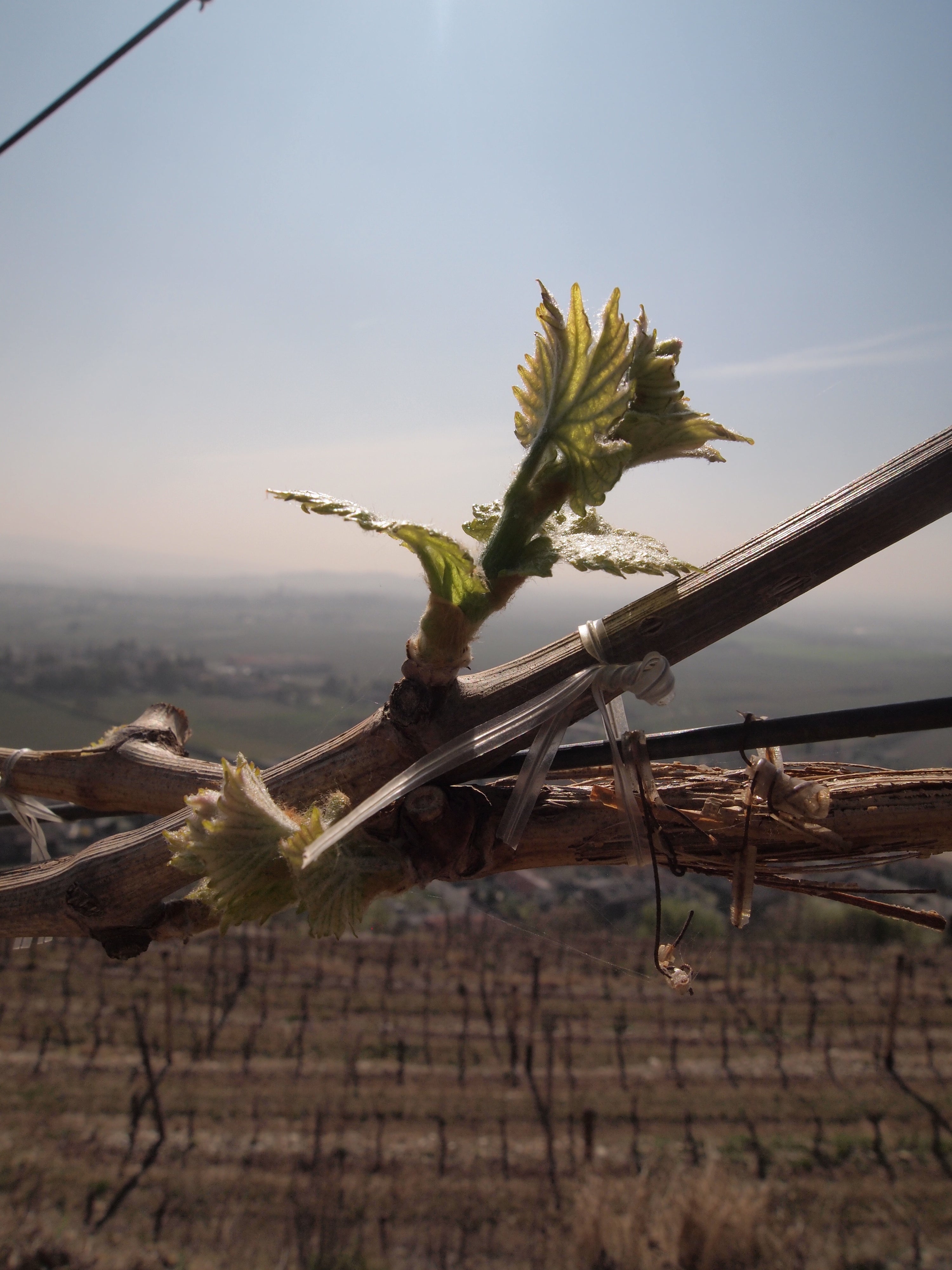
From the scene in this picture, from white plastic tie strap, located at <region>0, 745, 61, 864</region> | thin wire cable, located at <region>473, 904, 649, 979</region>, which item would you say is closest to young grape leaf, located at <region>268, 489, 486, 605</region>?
thin wire cable, located at <region>473, 904, 649, 979</region>

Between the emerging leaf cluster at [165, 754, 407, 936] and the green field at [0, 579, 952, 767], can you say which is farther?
the green field at [0, 579, 952, 767]

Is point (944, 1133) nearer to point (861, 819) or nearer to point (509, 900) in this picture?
point (509, 900)

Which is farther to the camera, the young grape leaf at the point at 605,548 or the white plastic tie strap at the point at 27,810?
the white plastic tie strap at the point at 27,810

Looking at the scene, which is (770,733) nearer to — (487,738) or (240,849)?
(487,738)

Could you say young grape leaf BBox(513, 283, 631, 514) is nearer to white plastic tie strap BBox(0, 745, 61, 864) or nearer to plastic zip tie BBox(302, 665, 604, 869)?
plastic zip tie BBox(302, 665, 604, 869)

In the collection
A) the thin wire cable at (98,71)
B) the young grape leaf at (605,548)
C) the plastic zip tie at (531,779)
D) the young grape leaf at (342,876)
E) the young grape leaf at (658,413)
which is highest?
the thin wire cable at (98,71)

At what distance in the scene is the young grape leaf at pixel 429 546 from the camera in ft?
2.00

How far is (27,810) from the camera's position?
127cm

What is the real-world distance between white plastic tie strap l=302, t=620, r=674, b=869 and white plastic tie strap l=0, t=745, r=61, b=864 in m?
0.79

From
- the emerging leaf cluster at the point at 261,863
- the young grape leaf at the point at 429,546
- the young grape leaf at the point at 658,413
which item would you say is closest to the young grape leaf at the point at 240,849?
the emerging leaf cluster at the point at 261,863

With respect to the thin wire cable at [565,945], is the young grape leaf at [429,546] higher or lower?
higher

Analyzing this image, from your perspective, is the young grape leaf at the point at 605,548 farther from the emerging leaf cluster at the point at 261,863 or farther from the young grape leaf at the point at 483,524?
the emerging leaf cluster at the point at 261,863

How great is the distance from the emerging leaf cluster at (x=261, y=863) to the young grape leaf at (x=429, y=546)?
23 cm

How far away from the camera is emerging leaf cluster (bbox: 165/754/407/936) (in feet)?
2.19
